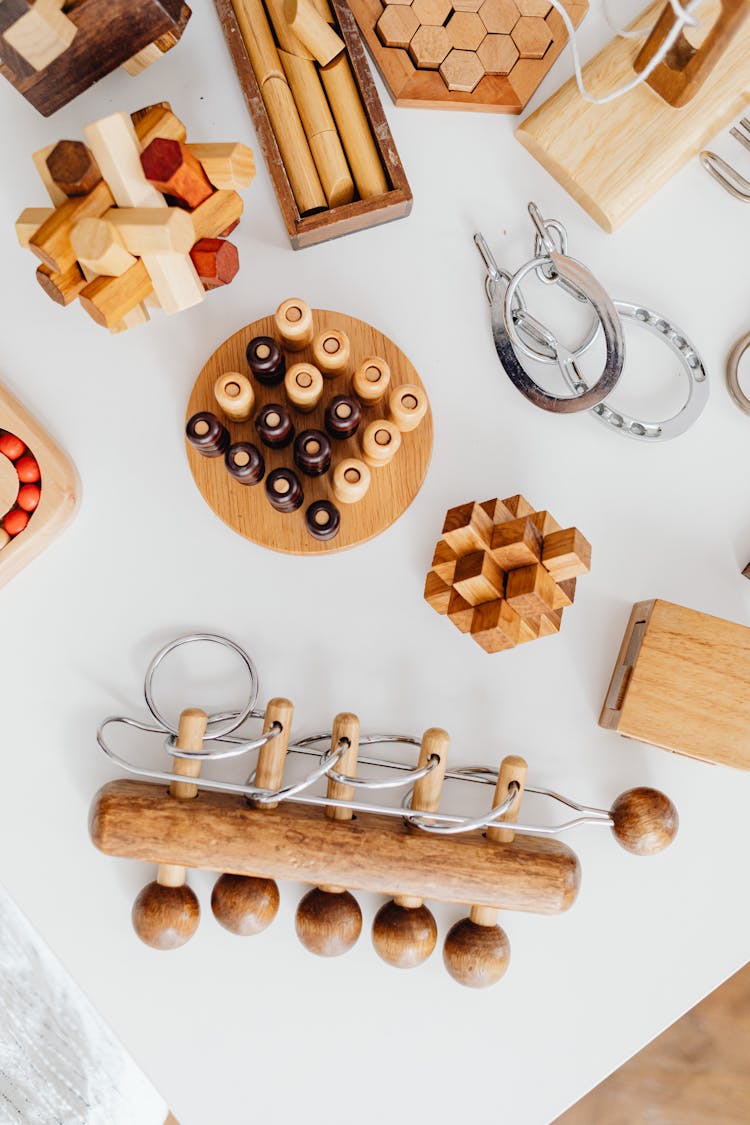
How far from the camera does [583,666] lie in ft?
2.84

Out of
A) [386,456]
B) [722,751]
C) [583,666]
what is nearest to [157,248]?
[386,456]

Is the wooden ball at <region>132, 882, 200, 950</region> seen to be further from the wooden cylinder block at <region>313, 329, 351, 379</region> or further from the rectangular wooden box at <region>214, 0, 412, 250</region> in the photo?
the rectangular wooden box at <region>214, 0, 412, 250</region>

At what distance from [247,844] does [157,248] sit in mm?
507

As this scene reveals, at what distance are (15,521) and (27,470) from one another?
0.05 meters

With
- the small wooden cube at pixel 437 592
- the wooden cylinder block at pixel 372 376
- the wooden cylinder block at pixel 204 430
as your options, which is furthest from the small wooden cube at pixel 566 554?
the wooden cylinder block at pixel 204 430

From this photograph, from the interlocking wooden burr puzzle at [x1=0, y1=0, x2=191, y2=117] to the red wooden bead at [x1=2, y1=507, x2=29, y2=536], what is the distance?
40 centimetres

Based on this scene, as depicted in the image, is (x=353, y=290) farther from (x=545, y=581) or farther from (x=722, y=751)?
(x=722, y=751)

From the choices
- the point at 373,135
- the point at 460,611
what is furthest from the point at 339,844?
the point at 373,135

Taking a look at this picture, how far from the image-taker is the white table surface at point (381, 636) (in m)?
0.84

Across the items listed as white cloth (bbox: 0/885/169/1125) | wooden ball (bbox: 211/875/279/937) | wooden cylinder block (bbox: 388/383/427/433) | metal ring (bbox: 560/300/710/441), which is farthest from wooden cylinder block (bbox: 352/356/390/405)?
white cloth (bbox: 0/885/169/1125)

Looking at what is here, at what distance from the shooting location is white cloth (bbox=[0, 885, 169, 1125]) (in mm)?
1056

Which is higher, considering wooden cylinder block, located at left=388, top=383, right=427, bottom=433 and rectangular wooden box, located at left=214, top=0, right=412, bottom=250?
rectangular wooden box, located at left=214, top=0, right=412, bottom=250

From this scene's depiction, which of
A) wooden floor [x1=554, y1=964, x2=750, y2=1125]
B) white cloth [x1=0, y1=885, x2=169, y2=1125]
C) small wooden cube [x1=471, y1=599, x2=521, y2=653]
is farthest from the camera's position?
wooden floor [x1=554, y1=964, x2=750, y2=1125]

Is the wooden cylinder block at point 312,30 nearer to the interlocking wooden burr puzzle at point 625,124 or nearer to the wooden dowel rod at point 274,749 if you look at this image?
the interlocking wooden burr puzzle at point 625,124
